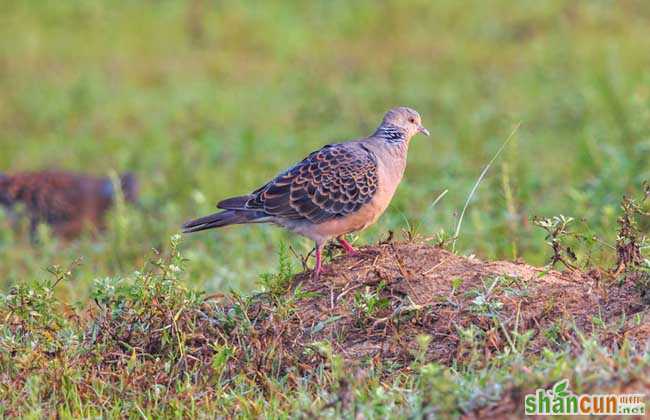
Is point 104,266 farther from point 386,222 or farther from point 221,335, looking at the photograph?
A: point 221,335

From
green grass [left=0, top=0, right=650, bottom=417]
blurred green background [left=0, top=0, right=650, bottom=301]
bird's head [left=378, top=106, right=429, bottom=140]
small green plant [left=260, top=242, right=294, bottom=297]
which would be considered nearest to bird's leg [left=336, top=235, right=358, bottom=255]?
green grass [left=0, top=0, right=650, bottom=417]

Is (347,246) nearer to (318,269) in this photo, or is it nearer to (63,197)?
(318,269)

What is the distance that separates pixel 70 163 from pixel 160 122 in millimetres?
1344

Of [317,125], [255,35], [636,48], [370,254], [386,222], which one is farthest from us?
[255,35]

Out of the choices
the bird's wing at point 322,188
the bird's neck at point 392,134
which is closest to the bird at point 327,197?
the bird's wing at point 322,188

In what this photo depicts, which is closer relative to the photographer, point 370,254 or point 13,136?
point 370,254

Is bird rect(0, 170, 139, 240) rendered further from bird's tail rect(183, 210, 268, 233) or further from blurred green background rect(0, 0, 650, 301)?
bird's tail rect(183, 210, 268, 233)

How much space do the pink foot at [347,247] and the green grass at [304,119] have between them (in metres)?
0.21

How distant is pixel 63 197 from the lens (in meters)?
9.23

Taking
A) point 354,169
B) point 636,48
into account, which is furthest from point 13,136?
Result: point 636,48

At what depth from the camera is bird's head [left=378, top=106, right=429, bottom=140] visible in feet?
19.6

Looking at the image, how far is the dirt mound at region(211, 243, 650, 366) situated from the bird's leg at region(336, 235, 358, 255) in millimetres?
123

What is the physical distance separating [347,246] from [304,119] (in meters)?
6.61

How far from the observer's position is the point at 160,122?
39.2 feet
